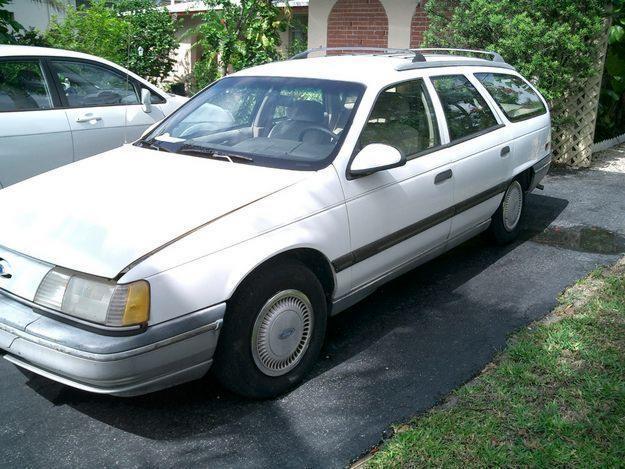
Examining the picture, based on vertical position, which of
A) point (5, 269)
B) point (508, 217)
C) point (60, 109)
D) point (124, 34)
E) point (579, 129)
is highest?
point (124, 34)

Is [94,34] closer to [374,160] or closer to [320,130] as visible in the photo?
[320,130]

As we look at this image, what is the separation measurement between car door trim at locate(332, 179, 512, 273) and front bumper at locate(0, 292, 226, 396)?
0.99m

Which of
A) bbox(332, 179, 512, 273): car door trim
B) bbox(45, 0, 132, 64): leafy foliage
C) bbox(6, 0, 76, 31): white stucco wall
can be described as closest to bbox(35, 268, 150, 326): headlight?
bbox(332, 179, 512, 273): car door trim

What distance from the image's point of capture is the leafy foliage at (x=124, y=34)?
42.3ft

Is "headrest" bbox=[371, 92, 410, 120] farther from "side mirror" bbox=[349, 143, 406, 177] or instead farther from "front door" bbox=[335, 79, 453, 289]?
"side mirror" bbox=[349, 143, 406, 177]

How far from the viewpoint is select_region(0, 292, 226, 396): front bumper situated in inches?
116

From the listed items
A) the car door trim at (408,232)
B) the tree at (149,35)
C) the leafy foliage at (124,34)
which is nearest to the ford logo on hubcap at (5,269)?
the car door trim at (408,232)

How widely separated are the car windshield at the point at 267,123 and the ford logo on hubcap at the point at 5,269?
134cm

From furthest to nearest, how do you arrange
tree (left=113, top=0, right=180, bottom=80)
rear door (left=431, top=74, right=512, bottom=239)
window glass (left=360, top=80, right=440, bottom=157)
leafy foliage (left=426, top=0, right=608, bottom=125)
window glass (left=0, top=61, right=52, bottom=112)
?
1. tree (left=113, top=0, right=180, bottom=80)
2. leafy foliage (left=426, top=0, right=608, bottom=125)
3. window glass (left=0, top=61, right=52, bottom=112)
4. rear door (left=431, top=74, right=512, bottom=239)
5. window glass (left=360, top=80, right=440, bottom=157)

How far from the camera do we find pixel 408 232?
14.4 feet

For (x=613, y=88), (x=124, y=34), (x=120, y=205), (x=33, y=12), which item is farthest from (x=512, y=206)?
(x=33, y=12)

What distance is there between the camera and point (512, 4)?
28.7 ft

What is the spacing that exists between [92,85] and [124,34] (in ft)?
23.7

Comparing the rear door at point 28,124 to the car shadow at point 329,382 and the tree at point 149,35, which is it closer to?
the car shadow at point 329,382
